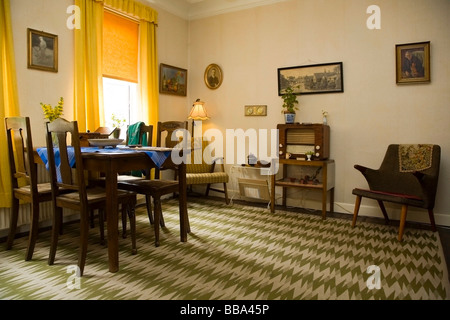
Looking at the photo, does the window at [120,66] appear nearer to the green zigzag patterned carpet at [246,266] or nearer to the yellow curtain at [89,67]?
the yellow curtain at [89,67]

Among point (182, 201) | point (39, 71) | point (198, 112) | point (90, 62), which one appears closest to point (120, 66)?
point (90, 62)

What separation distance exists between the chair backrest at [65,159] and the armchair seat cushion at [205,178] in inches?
83.5

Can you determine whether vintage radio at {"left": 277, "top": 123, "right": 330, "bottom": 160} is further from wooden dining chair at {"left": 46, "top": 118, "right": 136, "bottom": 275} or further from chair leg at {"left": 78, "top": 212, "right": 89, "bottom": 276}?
chair leg at {"left": 78, "top": 212, "right": 89, "bottom": 276}

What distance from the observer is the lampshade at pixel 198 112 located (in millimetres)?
5000

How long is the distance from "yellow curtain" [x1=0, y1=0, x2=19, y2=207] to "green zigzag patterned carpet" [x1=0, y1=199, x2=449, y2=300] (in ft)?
1.90

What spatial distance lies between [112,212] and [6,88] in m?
1.78

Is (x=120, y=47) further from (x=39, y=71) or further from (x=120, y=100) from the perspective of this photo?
(x=39, y=71)

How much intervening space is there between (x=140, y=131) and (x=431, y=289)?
123 inches

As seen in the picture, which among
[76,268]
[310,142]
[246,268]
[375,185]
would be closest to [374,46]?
[310,142]

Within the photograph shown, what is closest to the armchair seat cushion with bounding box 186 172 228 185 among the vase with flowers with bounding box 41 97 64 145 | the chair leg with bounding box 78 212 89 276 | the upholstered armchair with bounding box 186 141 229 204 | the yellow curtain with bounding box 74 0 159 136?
the upholstered armchair with bounding box 186 141 229 204

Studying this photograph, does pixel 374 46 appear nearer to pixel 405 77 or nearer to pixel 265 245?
pixel 405 77

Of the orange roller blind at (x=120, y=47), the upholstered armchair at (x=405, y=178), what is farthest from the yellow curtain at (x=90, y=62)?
the upholstered armchair at (x=405, y=178)

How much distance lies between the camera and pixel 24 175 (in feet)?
8.89

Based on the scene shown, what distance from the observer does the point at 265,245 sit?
2.98 m
